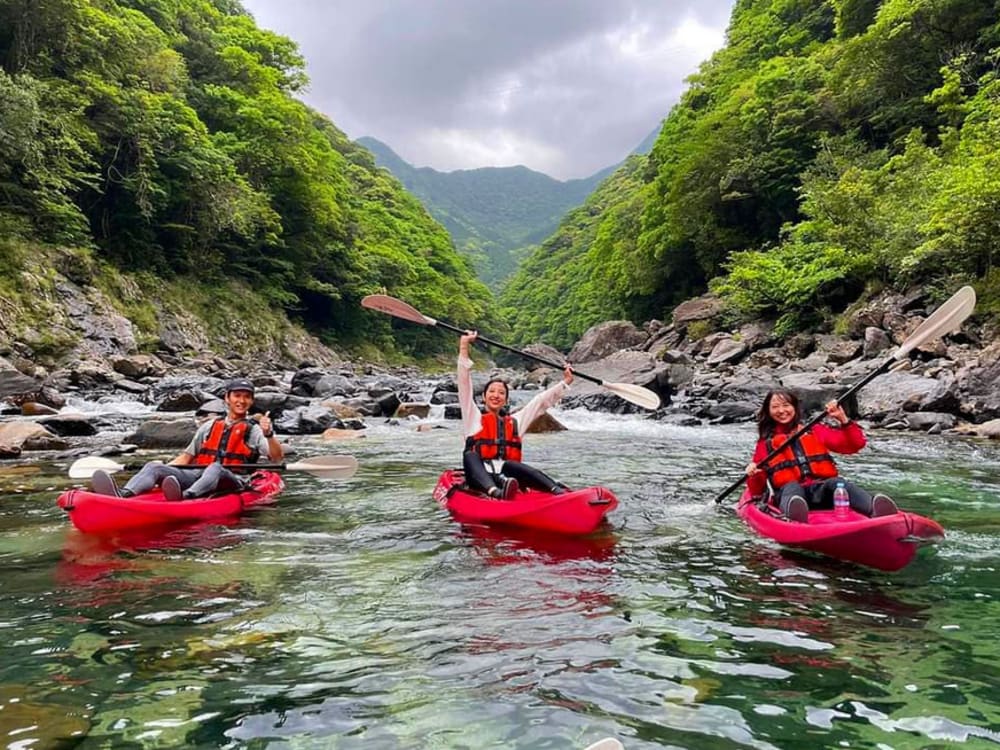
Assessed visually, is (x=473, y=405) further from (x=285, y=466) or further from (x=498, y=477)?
(x=285, y=466)

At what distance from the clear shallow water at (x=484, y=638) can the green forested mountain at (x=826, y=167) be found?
1218 cm

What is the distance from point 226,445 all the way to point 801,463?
4.88 metres

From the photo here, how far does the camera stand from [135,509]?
4.88m

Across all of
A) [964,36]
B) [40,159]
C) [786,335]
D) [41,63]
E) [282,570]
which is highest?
[964,36]

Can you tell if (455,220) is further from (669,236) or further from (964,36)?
(964,36)

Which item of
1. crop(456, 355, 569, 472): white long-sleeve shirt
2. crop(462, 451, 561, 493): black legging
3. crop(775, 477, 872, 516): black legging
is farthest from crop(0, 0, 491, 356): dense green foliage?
crop(775, 477, 872, 516): black legging

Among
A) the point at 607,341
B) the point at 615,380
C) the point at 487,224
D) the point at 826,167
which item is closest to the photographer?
the point at 615,380

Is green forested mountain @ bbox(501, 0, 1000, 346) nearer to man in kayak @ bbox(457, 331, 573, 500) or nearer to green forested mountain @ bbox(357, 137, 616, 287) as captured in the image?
Answer: man in kayak @ bbox(457, 331, 573, 500)

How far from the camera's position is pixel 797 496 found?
4453 mm

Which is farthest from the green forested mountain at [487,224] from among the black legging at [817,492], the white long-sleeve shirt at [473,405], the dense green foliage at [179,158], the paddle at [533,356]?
the black legging at [817,492]

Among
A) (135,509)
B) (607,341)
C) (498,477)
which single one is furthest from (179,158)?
(498,477)

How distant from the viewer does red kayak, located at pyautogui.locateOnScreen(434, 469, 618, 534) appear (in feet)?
15.9

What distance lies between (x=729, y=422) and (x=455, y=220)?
6238 inches

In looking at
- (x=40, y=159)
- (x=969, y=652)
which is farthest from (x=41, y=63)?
(x=969, y=652)
